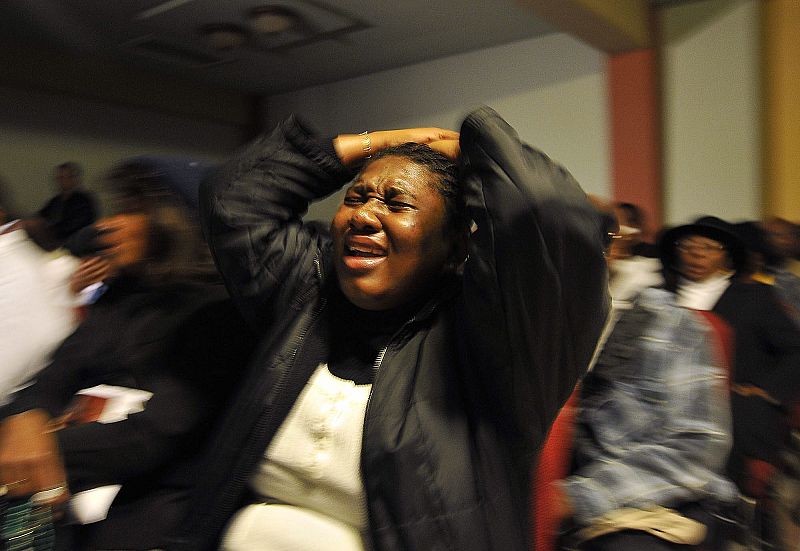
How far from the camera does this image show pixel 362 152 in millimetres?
1218

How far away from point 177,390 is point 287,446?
28 centimetres

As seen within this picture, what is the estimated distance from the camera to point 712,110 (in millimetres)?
4289

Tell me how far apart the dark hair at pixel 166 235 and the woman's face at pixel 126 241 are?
0.01 metres

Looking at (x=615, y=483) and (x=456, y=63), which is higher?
(x=456, y=63)

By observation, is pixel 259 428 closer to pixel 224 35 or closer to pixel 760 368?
pixel 760 368

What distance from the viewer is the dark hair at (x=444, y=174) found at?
1.07 meters

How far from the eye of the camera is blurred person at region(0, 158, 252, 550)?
1.13 m

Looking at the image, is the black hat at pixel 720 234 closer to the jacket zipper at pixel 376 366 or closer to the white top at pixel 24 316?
the jacket zipper at pixel 376 366

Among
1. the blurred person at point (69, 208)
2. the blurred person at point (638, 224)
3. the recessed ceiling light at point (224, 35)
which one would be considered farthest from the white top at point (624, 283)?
the blurred person at point (69, 208)

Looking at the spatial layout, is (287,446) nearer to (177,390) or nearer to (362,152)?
(177,390)

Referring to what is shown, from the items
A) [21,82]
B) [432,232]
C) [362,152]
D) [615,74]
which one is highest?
[21,82]

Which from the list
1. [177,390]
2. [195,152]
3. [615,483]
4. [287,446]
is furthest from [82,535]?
[195,152]

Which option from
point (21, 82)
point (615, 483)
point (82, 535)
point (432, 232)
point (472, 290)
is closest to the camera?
point (472, 290)

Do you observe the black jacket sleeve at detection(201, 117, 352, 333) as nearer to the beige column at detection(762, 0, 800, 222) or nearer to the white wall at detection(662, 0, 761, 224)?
the beige column at detection(762, 0, 800, 222)
